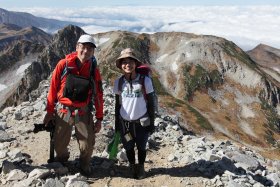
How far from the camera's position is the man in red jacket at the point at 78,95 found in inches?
434

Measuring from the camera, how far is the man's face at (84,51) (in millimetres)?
10898

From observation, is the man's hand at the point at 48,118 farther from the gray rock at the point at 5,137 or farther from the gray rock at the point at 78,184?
the gray rock at the point at 5,137

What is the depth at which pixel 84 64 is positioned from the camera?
439 inches

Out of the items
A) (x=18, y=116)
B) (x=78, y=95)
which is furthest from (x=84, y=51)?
(x=18, y=116)

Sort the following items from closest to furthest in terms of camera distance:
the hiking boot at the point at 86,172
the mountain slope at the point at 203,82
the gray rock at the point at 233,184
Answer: the hiking boot at the point at 86,172 → the gray rock at the point at 233,184 → the mountain slope at the point at 203,82

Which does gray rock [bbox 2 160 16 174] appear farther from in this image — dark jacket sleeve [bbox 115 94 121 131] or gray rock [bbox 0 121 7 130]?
gray rock [bbox 0 121 7 130]

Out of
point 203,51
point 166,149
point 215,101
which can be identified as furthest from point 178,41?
point 166,149

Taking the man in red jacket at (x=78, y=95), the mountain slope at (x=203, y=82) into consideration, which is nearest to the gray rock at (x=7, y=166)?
the man in red jacket at (x=78, y=95)

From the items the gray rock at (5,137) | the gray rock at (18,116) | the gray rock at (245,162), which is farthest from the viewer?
the gray rock at (18,116)

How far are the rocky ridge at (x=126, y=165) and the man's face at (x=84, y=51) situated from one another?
367 centimetres

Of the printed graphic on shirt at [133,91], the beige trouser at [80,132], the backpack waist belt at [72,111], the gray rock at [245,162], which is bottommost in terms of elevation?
the gray rock at [245,162]

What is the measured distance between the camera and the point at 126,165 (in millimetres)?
13828

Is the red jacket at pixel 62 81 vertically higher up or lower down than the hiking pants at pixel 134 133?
higher up

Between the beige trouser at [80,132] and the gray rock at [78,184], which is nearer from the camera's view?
the gray rock at [78,184]
